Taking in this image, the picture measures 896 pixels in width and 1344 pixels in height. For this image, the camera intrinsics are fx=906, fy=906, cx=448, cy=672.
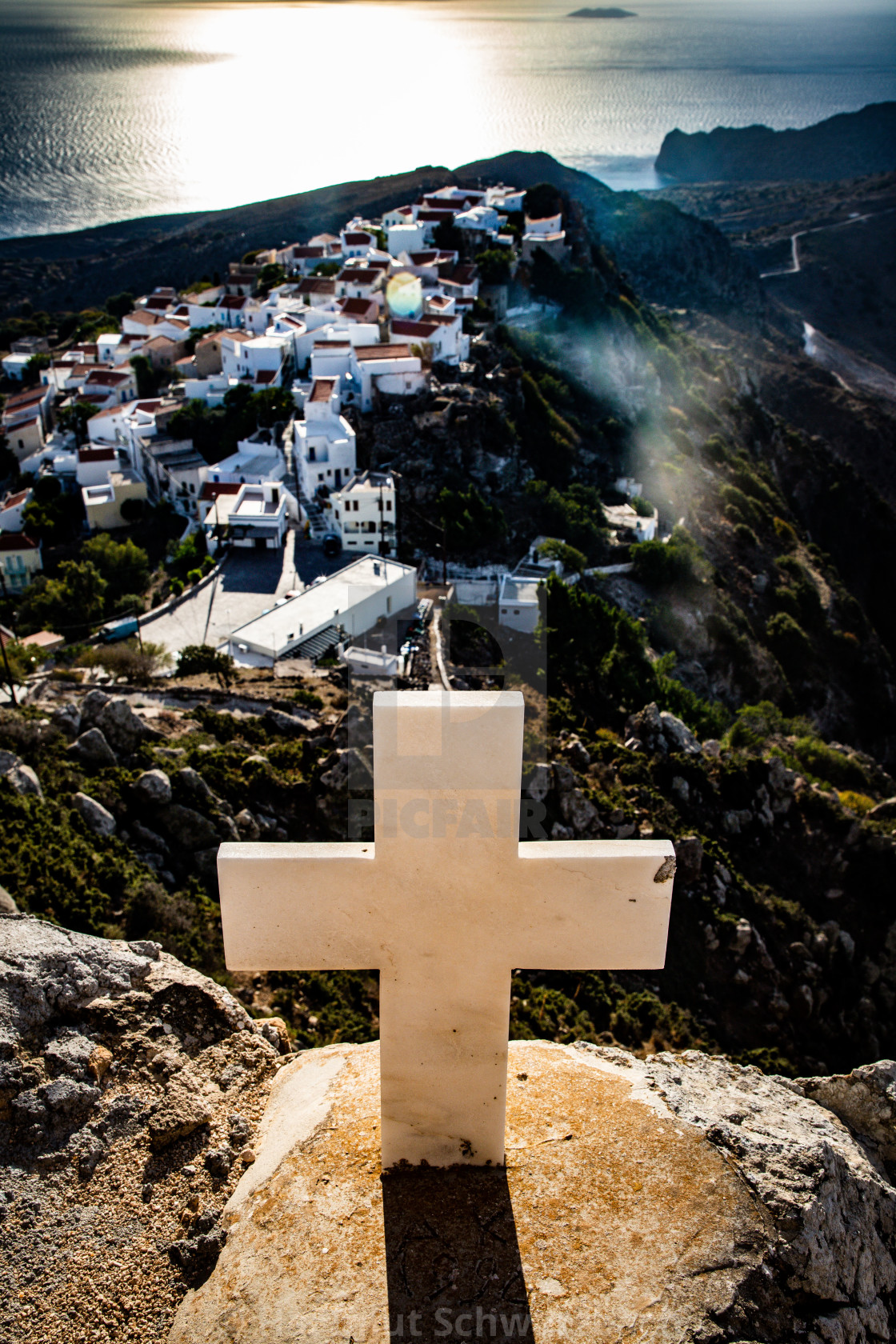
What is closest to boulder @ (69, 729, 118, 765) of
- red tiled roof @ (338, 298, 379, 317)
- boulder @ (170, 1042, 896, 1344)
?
boulder @ (170, 1042, 896, 1344)

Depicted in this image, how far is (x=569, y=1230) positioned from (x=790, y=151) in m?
181

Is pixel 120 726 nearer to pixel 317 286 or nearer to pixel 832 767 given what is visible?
pixel 832 767

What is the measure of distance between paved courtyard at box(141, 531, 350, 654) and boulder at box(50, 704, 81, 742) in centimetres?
1400

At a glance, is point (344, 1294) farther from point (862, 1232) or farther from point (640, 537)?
point (640, 537)

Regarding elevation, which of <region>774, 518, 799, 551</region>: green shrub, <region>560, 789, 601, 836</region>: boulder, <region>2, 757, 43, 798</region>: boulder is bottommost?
<region>774, 518, 799, 551</region>: green shrub

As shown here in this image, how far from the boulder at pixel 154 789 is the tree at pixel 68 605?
20.2 metres

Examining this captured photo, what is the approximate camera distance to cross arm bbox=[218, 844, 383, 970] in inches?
157

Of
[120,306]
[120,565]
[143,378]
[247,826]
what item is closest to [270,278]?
[143,378]

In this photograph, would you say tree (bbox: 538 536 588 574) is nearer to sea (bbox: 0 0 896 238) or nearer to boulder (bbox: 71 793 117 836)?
boulder (bbox: 71 793 117 836)

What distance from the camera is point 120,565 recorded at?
35.1 m

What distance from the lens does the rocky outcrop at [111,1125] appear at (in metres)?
3.75

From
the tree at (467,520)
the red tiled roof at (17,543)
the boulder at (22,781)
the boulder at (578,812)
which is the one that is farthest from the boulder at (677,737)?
the red tiled roof at (17,543)

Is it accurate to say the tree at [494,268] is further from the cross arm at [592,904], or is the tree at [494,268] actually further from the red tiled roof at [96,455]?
the cross arm at [592,904]

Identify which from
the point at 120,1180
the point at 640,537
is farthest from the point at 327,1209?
the point at 640,537
